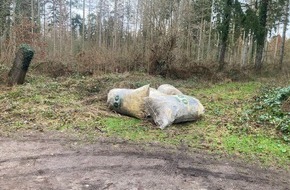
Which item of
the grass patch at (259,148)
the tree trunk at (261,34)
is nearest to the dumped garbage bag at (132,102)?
the grass patch at (259,148)

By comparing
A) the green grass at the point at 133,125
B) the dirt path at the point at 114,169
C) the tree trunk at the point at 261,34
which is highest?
the tree trunk at the point at 261,34

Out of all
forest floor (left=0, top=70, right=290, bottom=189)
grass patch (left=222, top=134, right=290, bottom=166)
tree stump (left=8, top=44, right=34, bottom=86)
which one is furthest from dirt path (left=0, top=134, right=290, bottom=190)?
tree stump (left=8, top=44, right=34, bottom=86)

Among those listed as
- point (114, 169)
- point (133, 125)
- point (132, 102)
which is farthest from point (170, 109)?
point (114, 169)

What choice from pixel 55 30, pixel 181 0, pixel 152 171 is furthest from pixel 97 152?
pixel 55 30

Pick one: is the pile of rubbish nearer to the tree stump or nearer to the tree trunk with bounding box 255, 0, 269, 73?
the tree stump

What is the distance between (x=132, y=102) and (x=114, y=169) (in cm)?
240

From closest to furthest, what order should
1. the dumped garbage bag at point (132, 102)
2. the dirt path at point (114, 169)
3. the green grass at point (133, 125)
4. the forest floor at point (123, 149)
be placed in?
the dirt path at point (114, 169) < the forest floor at point (123, 149) < the green grass at point (133, 125) < the dumped garbage bag at point (132, 102)

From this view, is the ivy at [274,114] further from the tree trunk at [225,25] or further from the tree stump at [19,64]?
the tree trunk at [225,25]

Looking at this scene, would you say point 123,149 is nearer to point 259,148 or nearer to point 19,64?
point 259,148

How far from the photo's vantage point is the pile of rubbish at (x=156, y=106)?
549 centimetres

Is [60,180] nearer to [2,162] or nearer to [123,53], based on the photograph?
[2,162]

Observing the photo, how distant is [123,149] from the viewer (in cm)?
445

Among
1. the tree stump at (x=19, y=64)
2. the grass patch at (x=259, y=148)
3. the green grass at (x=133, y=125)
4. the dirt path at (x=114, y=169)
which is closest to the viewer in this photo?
the dirt path at (x=114, y=169)

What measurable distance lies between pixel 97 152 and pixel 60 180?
1.01 meters
